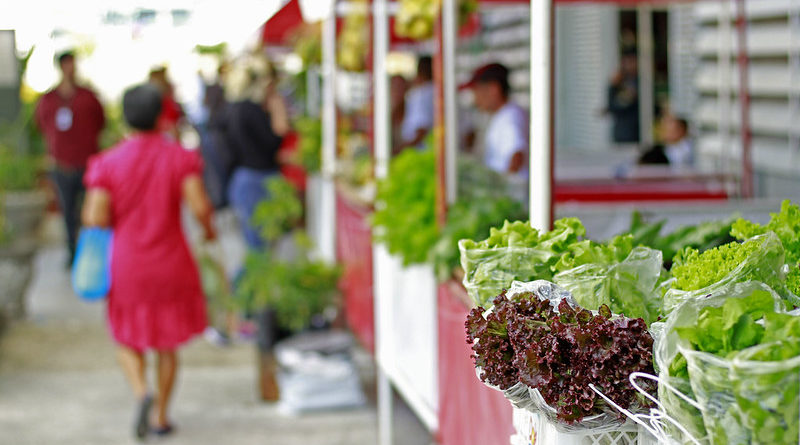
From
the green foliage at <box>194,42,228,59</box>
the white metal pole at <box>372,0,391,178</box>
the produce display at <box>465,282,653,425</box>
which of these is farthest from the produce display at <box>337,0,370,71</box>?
Answer: the green foliage at <box>194,42,228,59</box>

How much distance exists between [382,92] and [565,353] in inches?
164

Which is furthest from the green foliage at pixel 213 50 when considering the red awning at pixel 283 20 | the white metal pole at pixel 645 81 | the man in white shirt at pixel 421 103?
the white metal pole at pixel 645 81

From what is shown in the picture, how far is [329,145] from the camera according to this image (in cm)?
856

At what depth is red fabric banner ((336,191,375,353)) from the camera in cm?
632

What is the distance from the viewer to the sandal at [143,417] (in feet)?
19.2

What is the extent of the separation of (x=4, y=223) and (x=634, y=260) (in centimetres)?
707

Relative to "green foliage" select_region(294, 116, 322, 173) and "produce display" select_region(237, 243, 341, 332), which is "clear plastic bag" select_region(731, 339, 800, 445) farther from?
"green foliage" select_region(294, 116, 322, 173)

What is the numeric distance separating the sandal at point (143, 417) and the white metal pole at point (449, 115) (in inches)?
90.8

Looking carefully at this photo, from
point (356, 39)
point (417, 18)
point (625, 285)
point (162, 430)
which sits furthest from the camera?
point (356, 39)

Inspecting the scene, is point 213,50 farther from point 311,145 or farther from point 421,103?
point 311,145

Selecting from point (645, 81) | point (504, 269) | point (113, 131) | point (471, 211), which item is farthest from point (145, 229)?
point (113, 131)

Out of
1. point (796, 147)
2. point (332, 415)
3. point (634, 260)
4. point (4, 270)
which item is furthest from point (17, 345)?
point (634, 260)

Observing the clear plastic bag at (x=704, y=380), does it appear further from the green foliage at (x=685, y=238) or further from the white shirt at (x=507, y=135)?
the white shirt at (x=507, y=135)

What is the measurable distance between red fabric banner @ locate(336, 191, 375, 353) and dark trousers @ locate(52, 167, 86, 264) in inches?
147
